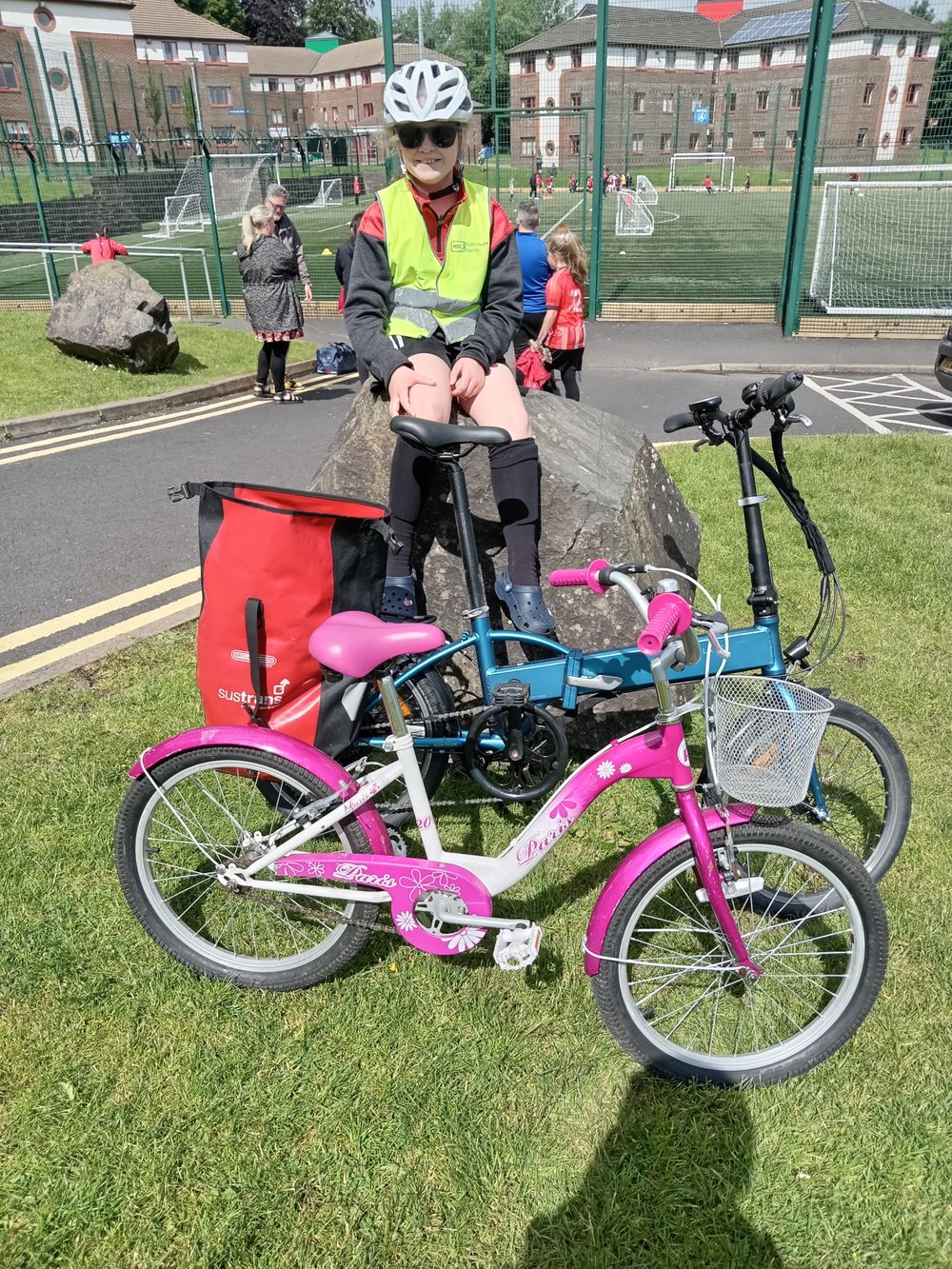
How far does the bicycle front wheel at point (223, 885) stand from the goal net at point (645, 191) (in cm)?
2459

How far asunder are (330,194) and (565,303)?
1609cm

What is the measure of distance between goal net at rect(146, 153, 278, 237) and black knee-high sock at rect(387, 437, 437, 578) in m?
14.6

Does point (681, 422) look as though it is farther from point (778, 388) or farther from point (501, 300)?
point (501, 300)

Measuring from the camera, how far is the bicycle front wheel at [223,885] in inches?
98.3

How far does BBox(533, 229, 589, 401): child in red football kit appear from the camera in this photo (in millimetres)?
8305

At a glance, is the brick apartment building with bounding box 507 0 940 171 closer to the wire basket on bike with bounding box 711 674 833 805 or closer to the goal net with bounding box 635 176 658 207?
the goal net with bounding box 635 176 658 207

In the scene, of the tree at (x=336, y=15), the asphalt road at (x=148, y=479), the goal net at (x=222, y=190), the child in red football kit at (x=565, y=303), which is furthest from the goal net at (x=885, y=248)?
the tree at (x=336, y=15)

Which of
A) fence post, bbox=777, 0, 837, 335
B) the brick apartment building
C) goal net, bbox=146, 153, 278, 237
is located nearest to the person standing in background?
fence post, bbox=777, 0, 837, 335

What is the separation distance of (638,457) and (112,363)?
8.71 meters

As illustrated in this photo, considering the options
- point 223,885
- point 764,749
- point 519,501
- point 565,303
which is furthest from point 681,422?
point 565,303

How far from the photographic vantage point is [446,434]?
260 centimetres

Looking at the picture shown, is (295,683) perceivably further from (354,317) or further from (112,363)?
(112,363)

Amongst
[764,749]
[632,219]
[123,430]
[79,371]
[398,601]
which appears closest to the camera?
[764,749]

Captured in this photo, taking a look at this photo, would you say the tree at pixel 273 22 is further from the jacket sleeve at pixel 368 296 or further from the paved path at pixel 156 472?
the jacket sleeve at pixel 368 296
